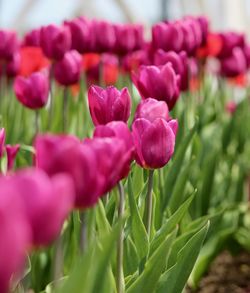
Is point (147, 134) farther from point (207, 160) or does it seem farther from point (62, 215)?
point (207, 160)

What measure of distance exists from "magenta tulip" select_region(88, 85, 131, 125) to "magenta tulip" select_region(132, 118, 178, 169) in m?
0.08

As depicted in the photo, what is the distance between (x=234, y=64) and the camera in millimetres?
2656

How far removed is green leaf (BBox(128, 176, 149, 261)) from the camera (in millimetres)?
1135

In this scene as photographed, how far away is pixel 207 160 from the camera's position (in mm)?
2146

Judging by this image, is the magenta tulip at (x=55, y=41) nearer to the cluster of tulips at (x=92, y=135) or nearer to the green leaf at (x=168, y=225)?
the cluster of tulips at (x=92, y=135)

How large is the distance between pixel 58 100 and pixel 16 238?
Result: 2116mm

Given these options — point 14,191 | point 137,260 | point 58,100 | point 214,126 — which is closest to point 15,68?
point 58,100

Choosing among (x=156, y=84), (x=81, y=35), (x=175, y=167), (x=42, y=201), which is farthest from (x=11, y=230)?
(x=81, y=35)

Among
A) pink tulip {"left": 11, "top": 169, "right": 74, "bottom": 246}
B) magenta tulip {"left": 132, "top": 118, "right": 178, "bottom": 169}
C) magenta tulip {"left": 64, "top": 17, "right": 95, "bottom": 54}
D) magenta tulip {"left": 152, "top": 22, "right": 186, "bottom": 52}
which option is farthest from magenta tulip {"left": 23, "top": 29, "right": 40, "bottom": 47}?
pink tulip {"left": 11, "top": 169, "right": 74, "bottom": 246}

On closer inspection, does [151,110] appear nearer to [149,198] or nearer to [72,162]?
[149,198]

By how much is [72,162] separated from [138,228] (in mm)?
578

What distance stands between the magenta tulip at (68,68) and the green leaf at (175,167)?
451 millimetres

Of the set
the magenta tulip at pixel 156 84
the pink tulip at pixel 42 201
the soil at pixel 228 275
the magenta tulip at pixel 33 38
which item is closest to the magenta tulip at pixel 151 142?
the magenta tulip at pixel 156 84

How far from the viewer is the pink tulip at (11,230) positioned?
1.45 feet
